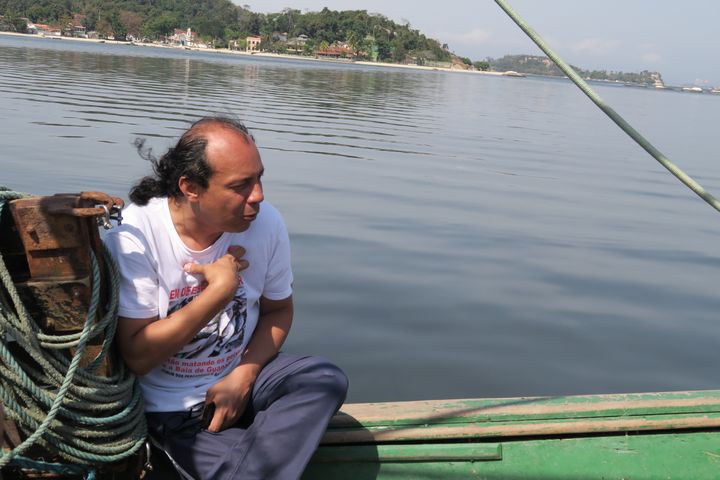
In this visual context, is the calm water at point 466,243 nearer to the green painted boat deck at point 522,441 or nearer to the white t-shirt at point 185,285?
the white t-shirt at point 185,285

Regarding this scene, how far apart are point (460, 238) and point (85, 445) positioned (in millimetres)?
6303

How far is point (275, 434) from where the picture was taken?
218 centimetres

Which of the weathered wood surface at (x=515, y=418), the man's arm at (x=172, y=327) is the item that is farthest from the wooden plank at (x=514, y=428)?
the man's arm at (x=172, y=327)

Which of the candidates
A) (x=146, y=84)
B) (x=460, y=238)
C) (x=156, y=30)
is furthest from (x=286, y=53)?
(x=460, y=238)

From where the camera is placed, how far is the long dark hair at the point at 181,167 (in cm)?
223

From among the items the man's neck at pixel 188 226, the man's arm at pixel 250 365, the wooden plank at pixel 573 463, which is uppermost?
the man's neck at pixel 188 226

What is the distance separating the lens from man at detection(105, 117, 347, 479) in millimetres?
2156

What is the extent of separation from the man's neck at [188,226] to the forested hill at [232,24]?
13013 cm

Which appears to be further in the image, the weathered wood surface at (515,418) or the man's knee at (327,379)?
the weathered wood surface at (515,418)

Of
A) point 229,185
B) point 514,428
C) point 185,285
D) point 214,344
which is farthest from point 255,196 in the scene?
point 514,428

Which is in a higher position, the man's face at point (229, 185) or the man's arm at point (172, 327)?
the man's face at point (229, 185)

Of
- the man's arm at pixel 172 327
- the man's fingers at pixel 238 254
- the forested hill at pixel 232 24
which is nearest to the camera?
the man's arm at pixel 172 327

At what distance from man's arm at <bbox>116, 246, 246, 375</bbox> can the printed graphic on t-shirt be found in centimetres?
11

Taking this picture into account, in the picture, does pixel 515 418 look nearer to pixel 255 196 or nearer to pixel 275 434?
pixel 275 434
